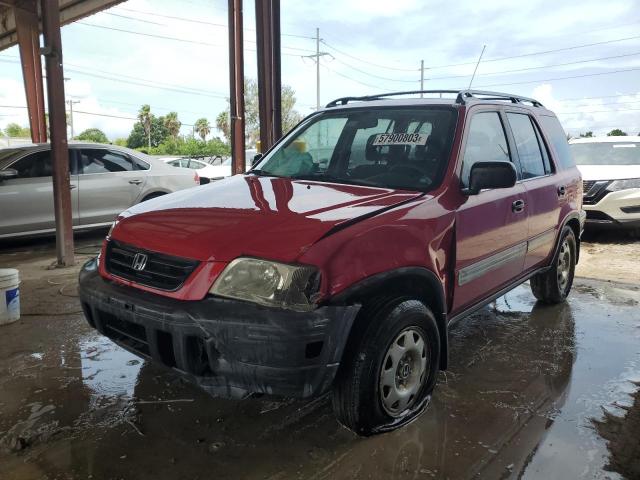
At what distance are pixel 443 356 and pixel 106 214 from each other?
614 centimetres

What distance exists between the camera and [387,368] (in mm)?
2504

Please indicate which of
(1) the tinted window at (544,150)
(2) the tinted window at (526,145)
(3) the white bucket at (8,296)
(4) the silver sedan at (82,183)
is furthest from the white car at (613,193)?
(3) the white bucket at (8,296)

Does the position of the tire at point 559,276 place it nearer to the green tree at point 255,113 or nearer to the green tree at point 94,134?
the green tree at point 255,113

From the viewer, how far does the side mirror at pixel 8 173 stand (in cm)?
663

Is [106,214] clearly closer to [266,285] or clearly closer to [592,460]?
[266,285]

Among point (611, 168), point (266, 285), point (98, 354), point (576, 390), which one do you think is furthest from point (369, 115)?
point (611, 168)

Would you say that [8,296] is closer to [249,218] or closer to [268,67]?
[249,218]

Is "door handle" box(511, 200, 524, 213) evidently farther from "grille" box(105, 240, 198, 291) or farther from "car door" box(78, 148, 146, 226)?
"car door" box(78, 148, 146, 226)

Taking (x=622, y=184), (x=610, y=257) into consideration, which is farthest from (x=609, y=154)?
(x=610, y=257)

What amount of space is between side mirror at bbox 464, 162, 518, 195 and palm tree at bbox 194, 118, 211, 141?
74.3 m

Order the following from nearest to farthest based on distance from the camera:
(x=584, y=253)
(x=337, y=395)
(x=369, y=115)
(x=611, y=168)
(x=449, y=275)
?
(x=337, y=395) < (x=449, y=275) < (x=369, y=115) < (x=584, y=253) < (x=611, y=168)

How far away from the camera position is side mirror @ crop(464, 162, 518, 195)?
2912mm

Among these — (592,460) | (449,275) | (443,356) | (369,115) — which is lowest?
(592,460)

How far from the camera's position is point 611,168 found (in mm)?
8430
